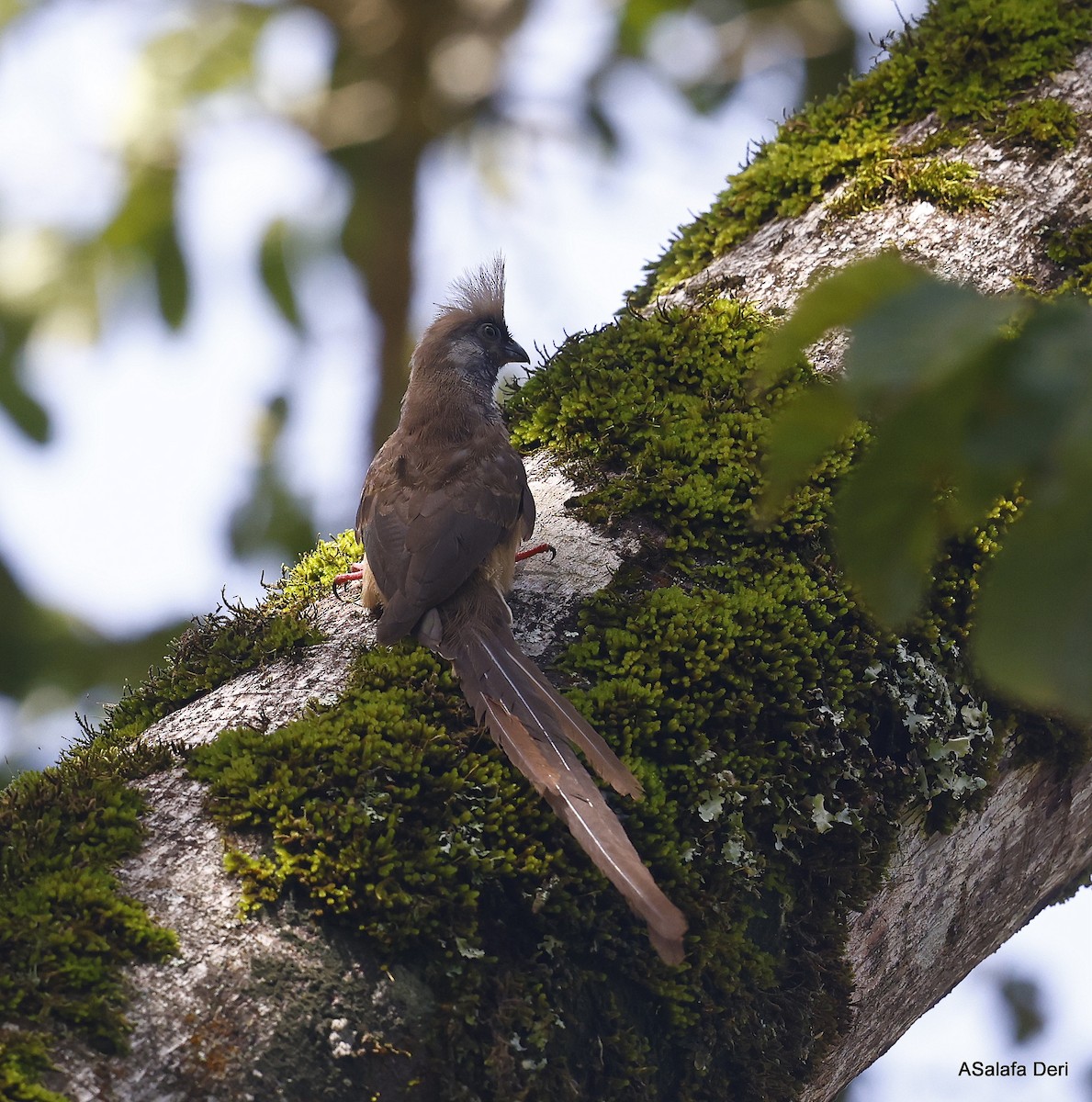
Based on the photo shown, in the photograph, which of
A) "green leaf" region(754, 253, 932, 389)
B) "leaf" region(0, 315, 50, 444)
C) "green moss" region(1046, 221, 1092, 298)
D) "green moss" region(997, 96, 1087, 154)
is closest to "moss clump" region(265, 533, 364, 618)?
"leaf" region(0, 315, 50, 444)

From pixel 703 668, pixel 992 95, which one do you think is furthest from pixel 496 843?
pixel 992 95

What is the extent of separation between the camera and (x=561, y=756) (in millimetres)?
2400

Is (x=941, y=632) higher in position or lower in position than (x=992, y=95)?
lower

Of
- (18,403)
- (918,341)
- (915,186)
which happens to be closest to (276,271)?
(18,403)

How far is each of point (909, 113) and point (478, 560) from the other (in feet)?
7.02

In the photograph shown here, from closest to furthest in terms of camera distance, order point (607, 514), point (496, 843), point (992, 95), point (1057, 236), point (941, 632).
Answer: point (496, 843) → point (941, 632) → point (607, 514) → point (1057, 236) → point (992, 95)

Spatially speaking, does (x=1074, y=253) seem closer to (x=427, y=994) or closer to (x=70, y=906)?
(x=427, y=994)

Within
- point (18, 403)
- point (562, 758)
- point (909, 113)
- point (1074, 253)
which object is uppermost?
point (18, 403)

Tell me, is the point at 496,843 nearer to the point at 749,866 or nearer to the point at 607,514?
the point at 749,866

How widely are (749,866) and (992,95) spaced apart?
282 cm

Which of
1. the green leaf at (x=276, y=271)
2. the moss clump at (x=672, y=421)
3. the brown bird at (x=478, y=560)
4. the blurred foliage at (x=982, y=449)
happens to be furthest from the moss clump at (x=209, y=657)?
the green leaf at (x=276, y=271)

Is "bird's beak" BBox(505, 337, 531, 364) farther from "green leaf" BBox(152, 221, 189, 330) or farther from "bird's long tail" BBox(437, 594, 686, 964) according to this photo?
"bird's long tail" BBox(437, 594, 686, 964)

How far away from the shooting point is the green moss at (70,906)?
5.79 feet

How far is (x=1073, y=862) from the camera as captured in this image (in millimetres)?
3189
